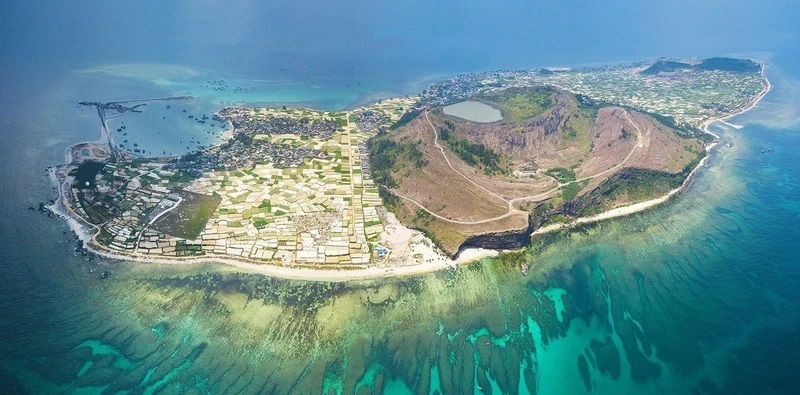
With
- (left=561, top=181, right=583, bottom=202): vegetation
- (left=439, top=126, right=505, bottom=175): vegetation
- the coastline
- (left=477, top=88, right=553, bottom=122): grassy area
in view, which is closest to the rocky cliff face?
the coastline

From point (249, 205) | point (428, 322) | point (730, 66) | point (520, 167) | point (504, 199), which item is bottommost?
point (428, 322)

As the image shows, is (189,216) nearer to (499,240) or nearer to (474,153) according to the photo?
(499,240)

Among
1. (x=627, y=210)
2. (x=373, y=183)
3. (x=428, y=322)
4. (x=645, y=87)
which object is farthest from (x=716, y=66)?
(x=428, y=322)

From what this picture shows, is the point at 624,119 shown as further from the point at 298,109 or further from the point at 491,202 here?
the point at 298,109

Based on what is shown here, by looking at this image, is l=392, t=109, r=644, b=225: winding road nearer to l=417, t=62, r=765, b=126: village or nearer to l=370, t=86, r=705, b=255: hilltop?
l=370, t=86, r=705, b=255: hilltop

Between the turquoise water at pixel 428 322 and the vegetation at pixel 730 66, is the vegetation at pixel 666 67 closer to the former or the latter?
the vegetation at pixel 730 66
